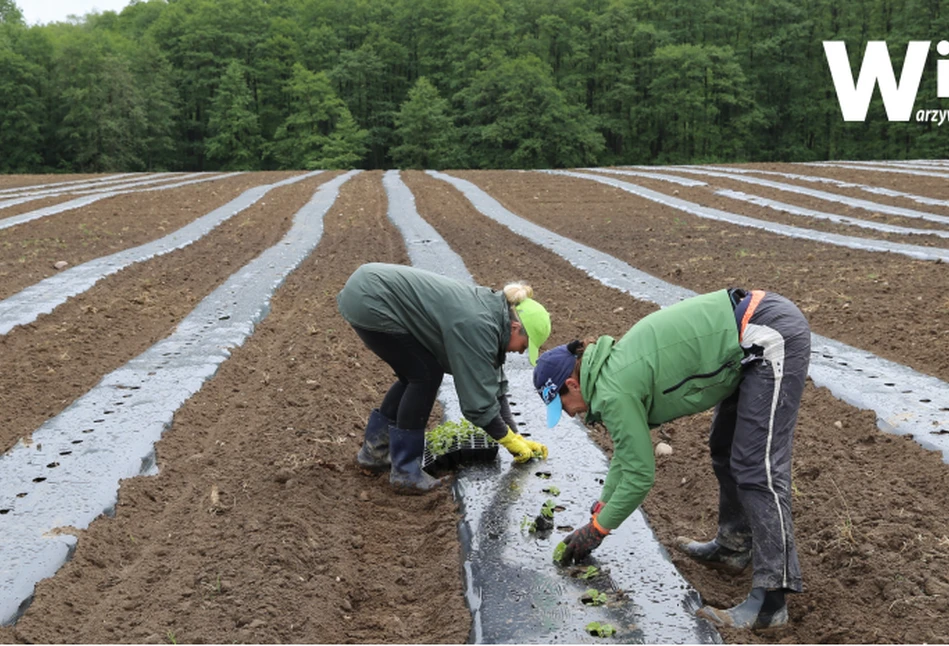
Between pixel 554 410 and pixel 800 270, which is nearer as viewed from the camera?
pixel 554 410

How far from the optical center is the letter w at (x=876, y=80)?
128ft

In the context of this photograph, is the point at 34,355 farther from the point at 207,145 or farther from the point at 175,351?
the point at 207,145

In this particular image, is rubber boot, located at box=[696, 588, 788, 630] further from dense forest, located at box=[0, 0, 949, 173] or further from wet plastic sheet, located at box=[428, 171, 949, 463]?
dense forest, located at box=[0, 0, 949, 173]

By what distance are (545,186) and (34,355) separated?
17607mm

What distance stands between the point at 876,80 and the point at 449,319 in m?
49.6

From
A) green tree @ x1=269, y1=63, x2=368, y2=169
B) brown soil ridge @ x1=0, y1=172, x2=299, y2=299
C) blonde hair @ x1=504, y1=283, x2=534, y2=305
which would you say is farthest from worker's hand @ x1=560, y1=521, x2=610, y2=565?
green tree @ x1=269, y1=63, x2=368, y2=169

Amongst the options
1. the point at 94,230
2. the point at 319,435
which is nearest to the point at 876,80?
the point at 94,230

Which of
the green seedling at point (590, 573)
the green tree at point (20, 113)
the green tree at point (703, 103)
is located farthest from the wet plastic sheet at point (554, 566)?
the green tree at point (20, 113)

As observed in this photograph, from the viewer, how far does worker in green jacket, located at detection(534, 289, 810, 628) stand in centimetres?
309

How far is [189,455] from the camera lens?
5184 mm

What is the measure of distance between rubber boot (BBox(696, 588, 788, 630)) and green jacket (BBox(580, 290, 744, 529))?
2.04ft

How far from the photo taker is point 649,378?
3105 millimetres

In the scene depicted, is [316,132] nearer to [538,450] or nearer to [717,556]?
[538,450]

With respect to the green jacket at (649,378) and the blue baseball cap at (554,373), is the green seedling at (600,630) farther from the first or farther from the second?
the blue baseball cap at (554,373)
